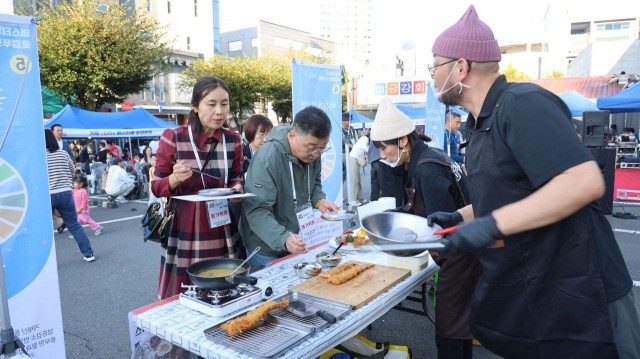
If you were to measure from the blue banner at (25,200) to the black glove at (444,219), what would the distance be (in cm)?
234

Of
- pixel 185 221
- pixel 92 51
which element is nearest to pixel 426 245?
pixel 185 221

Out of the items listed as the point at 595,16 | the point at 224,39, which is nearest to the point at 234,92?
the point at 224,39

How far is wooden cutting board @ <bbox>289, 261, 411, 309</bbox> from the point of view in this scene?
77.5 inches

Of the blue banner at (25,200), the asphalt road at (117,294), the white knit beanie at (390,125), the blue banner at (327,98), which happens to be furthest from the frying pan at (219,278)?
the blue banner at (327,98)

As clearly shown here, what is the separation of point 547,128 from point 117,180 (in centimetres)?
1076

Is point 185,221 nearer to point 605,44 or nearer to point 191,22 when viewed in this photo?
point 605,44

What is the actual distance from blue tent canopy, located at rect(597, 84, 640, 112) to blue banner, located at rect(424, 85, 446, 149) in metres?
3.59

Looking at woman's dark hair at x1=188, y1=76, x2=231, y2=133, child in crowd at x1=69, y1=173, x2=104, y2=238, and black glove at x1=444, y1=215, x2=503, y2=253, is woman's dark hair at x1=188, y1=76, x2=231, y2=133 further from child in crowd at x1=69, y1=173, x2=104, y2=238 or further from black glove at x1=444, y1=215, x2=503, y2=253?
child in crowd at x1=69, y1=173, x2=104, y2=238

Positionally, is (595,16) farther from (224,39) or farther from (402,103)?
(224,39)

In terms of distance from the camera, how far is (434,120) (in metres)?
9.48

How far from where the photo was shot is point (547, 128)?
117cm

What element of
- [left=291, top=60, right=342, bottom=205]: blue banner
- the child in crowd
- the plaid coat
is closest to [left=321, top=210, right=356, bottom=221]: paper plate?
the plaid coat

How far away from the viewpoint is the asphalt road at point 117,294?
3447mm

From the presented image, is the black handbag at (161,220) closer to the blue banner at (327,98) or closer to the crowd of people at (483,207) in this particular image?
the crowd of people at (483,207)
